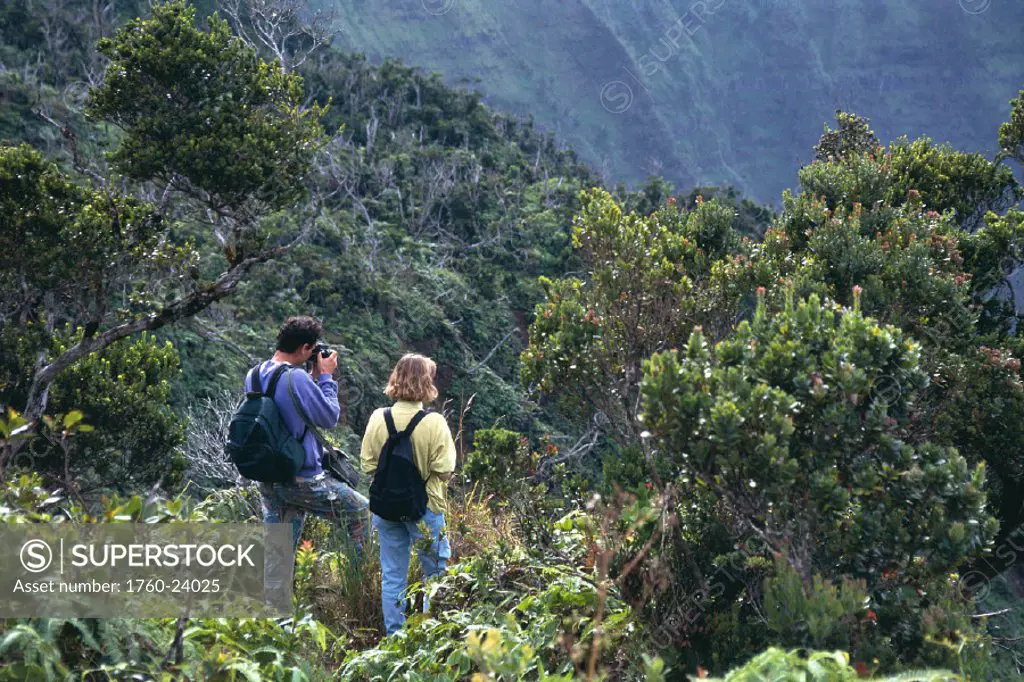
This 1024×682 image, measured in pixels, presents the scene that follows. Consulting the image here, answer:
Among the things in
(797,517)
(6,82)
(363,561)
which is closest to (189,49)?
(363,561)

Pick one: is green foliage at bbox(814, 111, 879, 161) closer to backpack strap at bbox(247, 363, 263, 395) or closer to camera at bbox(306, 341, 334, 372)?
camera at bbox(306, 341, 334, 372)

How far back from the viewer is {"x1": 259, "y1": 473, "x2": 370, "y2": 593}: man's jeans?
4.38 meters

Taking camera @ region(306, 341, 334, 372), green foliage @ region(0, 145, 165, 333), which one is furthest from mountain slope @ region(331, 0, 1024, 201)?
camera @ region(306, 341, 334, 372)

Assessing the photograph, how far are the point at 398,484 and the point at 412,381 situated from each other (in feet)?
1.71

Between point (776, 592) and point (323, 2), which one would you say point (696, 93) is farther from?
point (776, 592)

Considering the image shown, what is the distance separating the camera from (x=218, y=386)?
15555 millimetres

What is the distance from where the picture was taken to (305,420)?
168 inches

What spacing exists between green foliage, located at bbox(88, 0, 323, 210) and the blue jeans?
14.7 feet

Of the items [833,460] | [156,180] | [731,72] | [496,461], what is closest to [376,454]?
[833,460]

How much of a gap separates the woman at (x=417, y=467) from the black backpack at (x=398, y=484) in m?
0.06

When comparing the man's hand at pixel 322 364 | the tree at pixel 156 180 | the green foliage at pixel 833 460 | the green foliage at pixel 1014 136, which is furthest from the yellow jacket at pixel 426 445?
the green foliage at pixel 1014 136

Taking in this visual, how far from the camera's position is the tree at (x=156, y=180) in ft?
22.8

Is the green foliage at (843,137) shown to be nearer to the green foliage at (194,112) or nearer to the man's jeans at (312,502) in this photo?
the green foliage at (194,112)

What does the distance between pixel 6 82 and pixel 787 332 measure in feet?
68.8
